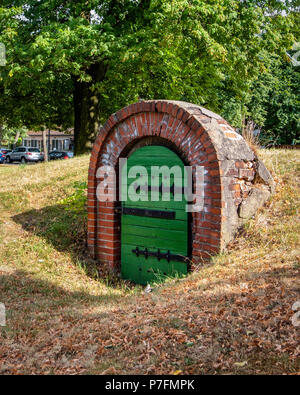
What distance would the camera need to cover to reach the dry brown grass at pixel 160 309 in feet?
11.3

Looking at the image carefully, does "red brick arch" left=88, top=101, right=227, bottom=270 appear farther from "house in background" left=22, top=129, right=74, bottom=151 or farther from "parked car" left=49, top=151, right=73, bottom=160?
"house in background" left=22, top=129, right=74, bottom=151

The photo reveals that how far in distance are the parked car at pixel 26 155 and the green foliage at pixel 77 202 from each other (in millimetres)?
31853

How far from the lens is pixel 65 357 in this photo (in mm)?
3795

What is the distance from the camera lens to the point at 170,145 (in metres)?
6.70

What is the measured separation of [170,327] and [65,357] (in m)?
1.02

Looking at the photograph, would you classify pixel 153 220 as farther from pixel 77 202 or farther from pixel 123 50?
pixel 123 50

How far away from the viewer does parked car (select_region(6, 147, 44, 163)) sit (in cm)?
3991

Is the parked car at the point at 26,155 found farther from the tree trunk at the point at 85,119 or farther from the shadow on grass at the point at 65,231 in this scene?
the shadow on grass at the point at 65,231

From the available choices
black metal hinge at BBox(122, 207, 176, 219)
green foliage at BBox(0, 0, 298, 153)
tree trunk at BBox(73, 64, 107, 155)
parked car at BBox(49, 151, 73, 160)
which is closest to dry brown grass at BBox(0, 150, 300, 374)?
black metal hinge at BBox(122, 207, 176, 219)

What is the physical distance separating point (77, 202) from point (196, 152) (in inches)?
151

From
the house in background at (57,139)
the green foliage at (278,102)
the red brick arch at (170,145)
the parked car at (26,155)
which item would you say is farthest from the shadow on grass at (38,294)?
the house in background at (57,139)

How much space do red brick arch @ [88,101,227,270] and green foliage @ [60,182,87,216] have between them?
1.30 metres

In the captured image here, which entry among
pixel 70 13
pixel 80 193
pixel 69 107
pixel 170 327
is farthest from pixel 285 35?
pixel 170 327

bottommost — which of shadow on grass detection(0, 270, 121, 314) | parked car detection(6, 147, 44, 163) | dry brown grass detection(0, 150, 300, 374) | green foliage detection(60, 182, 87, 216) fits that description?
shadow on grass detection(0, 270, 121, 314)
